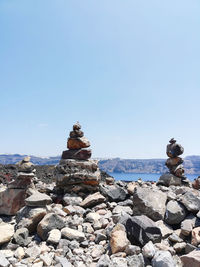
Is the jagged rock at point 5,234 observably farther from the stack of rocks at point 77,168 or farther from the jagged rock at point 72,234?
the stack of rocks at point 77,168

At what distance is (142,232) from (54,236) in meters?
2.05

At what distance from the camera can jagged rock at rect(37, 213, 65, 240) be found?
528 cm

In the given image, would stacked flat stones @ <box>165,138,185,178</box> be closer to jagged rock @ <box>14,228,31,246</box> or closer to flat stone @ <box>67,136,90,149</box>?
flat stone @ <box>67,136,90,149</box>

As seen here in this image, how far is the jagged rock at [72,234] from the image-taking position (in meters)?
5.11

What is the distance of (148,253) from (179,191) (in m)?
3.82

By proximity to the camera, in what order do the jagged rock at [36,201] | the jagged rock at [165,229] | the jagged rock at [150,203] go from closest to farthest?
the jagged rock at [165,229], the jagged rock at [150,203], the jagged rock at [36,201]

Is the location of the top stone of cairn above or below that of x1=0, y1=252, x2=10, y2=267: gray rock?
above

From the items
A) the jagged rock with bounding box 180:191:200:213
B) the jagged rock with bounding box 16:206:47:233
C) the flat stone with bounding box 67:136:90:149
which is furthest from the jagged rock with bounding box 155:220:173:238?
the flat stone with bounding box 67:136:90:149

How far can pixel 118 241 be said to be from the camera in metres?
4.66

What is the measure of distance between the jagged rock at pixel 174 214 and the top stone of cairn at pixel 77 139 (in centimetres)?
438

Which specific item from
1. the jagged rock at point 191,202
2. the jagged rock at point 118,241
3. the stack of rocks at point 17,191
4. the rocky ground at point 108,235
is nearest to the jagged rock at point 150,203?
the rocky ground at point 108,235

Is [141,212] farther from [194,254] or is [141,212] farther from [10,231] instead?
[10,231]

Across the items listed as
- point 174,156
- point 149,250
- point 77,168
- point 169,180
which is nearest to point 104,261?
point 149,250

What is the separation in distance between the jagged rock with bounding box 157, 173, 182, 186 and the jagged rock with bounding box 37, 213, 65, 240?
884cm
